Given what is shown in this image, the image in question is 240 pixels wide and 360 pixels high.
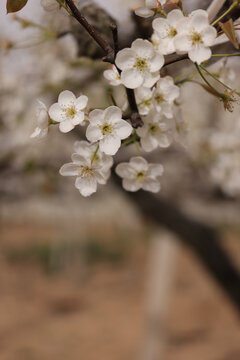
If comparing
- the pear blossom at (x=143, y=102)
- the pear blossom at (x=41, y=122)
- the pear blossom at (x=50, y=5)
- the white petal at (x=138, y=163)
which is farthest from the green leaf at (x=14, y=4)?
the white petal at (x=138, y=163)

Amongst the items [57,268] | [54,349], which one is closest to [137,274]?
[57,268]

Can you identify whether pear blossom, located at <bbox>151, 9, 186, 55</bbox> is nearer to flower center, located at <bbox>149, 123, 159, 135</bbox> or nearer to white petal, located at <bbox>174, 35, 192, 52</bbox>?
white petal, located at <bbox>174, 35, 192, 52</bbox>

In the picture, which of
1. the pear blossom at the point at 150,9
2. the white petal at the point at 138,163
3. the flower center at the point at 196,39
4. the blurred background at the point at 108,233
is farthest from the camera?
the blurred background at the point at 108,233

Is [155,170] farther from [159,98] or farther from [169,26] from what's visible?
[169,26]

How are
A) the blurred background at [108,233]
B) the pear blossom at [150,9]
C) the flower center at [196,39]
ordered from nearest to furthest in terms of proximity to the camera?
the flower center at [196,39] < the pear blossom at [150,9] < the blurred background at [108,233]

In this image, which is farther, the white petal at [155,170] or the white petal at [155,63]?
the white petal at [155,170]

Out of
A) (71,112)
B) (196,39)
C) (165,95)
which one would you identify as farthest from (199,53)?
(71,112)

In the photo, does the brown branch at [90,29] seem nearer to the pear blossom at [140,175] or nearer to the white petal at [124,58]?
the white petal at [124,58]

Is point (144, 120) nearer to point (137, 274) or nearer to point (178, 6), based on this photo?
point (178, 6)
